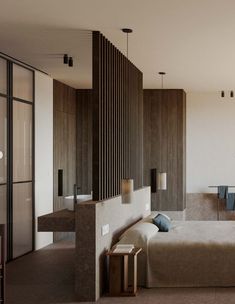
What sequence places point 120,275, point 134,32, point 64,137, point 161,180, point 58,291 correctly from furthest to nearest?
point 64,137
point 161,180
point 134,32
point 58,291
point 120,275

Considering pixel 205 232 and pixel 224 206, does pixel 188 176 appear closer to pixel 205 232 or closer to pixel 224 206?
pixel 224 206

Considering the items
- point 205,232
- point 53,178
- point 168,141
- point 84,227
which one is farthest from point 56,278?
point 168,141

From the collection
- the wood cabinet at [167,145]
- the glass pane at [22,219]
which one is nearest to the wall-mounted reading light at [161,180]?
the glass pane at [22,219]

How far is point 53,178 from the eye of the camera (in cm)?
787

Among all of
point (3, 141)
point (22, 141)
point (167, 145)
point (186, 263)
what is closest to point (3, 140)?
point (3, 141)

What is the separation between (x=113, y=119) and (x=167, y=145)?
3.90m

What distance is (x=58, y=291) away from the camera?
493cm

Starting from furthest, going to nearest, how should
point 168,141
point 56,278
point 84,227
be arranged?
point 168,141, point 56,278, point 84,227

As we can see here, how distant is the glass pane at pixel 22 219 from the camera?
6.50 m

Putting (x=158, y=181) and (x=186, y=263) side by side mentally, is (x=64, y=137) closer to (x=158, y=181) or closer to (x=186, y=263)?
(x=158, y=181)

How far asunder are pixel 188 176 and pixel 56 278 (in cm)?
476

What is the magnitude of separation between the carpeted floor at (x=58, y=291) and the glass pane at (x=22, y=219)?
0.35m

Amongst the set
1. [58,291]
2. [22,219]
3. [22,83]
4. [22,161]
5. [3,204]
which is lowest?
[58,291]

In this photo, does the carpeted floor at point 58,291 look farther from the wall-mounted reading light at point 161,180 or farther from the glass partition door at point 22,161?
the wall-mounted reading light at point 161,180
